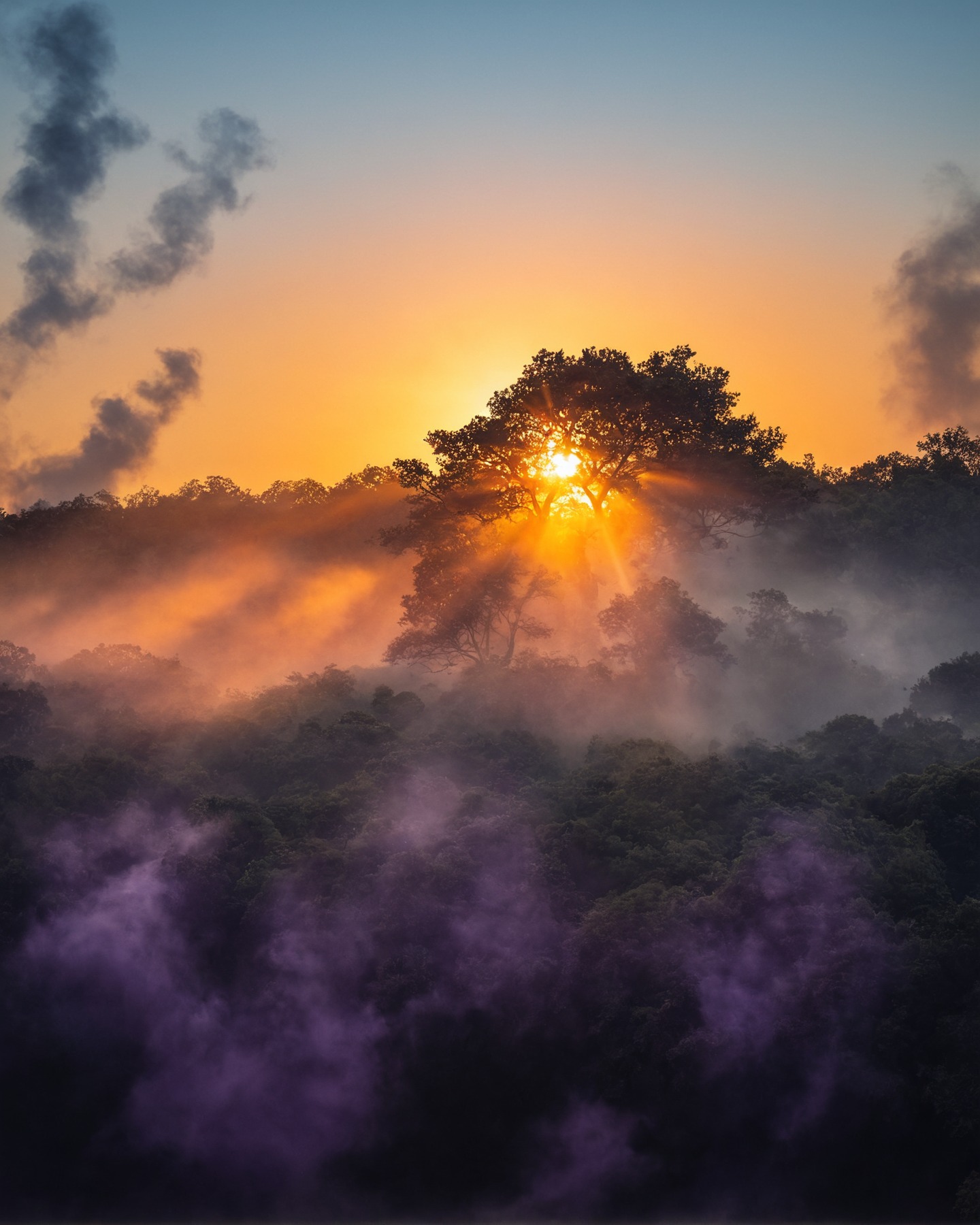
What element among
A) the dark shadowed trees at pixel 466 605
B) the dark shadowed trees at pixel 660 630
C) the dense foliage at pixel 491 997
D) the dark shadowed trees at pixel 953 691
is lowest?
the dense foliage at pixel 491 997

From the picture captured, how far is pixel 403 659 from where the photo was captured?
4441 cm

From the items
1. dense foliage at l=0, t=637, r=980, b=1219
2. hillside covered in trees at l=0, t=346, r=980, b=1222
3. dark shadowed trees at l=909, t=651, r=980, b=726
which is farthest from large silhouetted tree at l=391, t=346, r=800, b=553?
dense foliage at l=0, t=637, r=980, b=1219

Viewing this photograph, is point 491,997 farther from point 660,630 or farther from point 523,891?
point 660,630

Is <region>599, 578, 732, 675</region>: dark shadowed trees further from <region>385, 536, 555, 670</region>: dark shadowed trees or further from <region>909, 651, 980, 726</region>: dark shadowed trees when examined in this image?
<region>909, 651, 980, 726</region>: dark shadowed trees

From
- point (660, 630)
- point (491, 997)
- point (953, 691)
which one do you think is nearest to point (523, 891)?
point (491, 997)

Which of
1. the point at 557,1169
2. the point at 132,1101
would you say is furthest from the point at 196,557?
the point at 557,1169

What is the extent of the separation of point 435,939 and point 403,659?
20814 mm

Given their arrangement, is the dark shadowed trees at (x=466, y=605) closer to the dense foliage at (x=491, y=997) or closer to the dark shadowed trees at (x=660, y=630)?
the dark shadowed trees at (x=660, y=630)

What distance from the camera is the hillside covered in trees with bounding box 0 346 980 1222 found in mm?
20781

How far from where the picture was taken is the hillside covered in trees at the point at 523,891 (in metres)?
20.8

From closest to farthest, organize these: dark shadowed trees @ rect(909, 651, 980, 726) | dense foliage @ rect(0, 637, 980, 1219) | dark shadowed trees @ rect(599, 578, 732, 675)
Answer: dense foliage @ rect(0, 637, 980, 1219), dark shadowed trees @ rect(909, 651, 980, 726), dark shadowed trees @ rect(599, 578, 732, 675)

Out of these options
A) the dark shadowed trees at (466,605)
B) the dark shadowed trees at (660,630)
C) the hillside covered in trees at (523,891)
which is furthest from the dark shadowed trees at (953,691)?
the dark shadowed trees at (466,605)

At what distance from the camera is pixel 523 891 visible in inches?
1013

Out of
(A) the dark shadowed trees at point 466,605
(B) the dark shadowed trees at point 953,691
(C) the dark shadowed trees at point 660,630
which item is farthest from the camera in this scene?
(A) the dark shadowed trees at point 466,605
